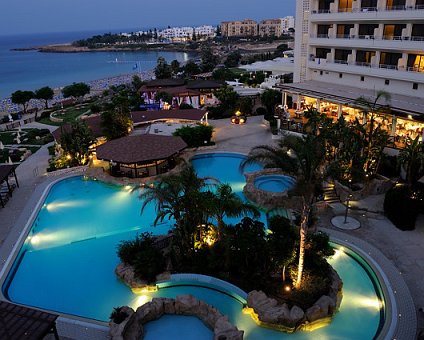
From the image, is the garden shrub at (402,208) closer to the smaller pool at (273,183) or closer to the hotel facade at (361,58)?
the smaller pool at (273,183)

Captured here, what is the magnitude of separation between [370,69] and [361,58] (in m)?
2.11

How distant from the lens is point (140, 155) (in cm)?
2688

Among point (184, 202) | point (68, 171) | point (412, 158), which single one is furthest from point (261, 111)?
point (184, 202)

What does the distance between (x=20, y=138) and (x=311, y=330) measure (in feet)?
124

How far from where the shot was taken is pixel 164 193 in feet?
51.4

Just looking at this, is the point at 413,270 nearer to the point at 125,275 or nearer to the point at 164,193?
the point at 164,193

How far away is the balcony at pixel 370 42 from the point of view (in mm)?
28303

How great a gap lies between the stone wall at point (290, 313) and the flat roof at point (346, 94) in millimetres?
17450

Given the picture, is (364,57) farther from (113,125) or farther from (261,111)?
(113,125)

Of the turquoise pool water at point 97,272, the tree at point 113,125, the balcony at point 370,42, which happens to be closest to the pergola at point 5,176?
the turquoise pool water at point 97,272

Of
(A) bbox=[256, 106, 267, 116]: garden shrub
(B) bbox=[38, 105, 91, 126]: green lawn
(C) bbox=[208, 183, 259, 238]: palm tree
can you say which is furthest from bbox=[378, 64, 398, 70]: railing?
(B) bbox=[38, 105, 91, 126]: green lawn

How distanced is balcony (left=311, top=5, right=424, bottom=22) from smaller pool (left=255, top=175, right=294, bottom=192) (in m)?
16.3

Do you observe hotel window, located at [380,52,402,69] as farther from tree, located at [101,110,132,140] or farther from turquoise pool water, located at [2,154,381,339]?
tree, located at [101,110,132,140]

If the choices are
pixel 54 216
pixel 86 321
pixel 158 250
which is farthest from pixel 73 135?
pixel 86 321
